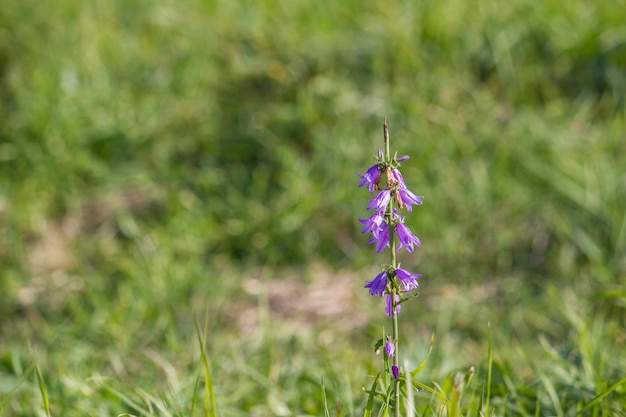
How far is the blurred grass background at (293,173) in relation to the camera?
3998mm

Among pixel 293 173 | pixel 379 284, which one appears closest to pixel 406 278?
pixel 379 284

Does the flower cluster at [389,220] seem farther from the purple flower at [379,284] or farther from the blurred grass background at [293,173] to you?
the blurred grass background at [293,173]

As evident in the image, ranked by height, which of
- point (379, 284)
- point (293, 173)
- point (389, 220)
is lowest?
point (379, 284)

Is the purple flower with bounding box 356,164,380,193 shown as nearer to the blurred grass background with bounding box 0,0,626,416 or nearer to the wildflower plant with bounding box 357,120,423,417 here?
the wildflower plant with bounding box 357,120,423,417

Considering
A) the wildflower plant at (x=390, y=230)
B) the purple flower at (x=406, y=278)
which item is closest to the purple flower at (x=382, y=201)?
the wildflower plant at (x=390, y=230)

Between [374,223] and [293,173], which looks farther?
[293,173]

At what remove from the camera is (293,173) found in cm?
456

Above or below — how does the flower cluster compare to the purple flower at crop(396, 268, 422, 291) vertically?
above

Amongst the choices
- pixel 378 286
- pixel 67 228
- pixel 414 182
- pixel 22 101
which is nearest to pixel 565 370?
pixel 378 286

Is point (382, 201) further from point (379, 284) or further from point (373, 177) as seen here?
point (379, 284)

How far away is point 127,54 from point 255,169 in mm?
1088

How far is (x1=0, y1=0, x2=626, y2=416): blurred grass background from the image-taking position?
157 inches

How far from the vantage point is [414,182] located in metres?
4.49

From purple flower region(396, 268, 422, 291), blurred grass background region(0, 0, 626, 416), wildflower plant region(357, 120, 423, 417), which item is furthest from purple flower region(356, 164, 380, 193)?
blurred grass background region(0, 0, 626, 416)
